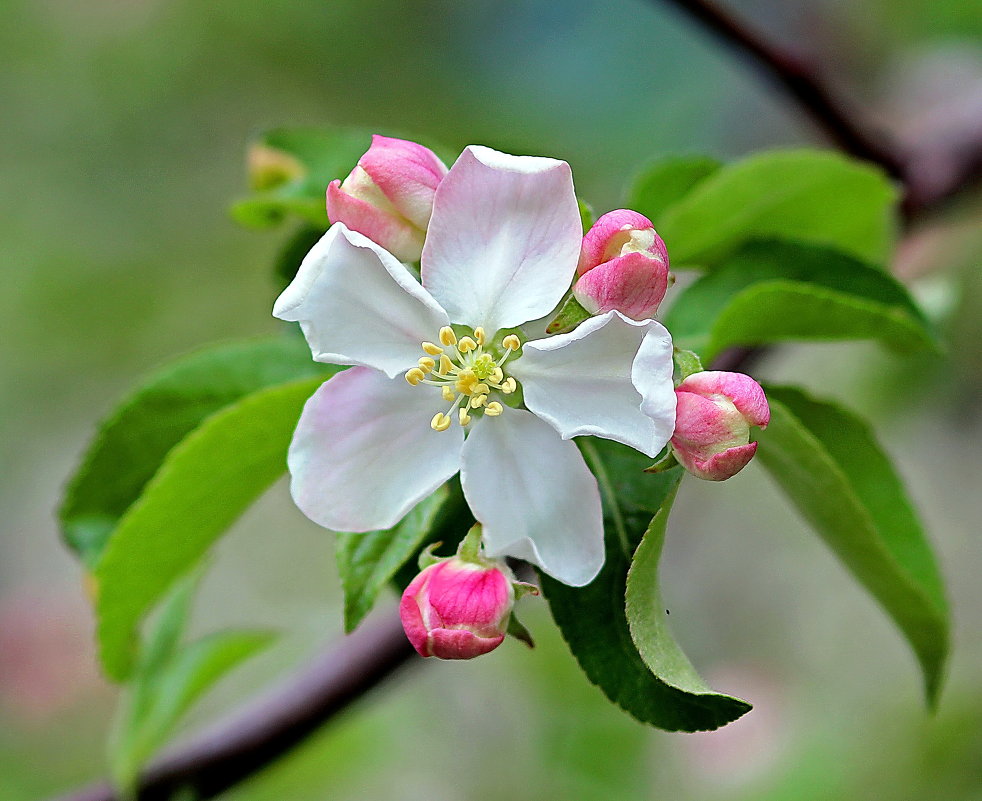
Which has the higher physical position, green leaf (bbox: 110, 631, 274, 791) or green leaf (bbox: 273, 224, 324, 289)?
green leaf (bbox: 273, 224, 324, 289)

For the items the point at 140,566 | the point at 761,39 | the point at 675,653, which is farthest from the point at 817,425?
the point at 761,39

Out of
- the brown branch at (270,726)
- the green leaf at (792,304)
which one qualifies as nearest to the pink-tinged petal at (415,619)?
the green leaf at (792,304)

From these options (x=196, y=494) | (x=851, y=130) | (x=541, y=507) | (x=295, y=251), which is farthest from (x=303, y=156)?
(x=851, y=130)

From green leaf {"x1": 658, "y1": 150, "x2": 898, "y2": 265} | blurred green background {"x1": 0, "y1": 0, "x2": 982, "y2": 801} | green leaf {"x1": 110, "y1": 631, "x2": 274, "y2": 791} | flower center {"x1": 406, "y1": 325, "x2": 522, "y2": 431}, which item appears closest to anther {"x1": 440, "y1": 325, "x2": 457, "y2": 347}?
flower center {"x1": 406, "y1": 325, "x2": 522, "y2": 431}

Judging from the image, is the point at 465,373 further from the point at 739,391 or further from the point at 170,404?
the point at 170,404

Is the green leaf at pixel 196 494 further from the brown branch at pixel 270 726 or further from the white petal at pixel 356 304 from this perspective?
the brown branch at pixel 270 726

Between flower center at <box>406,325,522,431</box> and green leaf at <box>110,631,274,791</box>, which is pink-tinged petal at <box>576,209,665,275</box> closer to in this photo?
flower center at <box>406,325,522,431</box>

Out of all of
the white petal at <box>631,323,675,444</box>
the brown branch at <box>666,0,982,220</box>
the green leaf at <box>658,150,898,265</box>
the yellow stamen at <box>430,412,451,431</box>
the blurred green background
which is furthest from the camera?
the blurred green background
